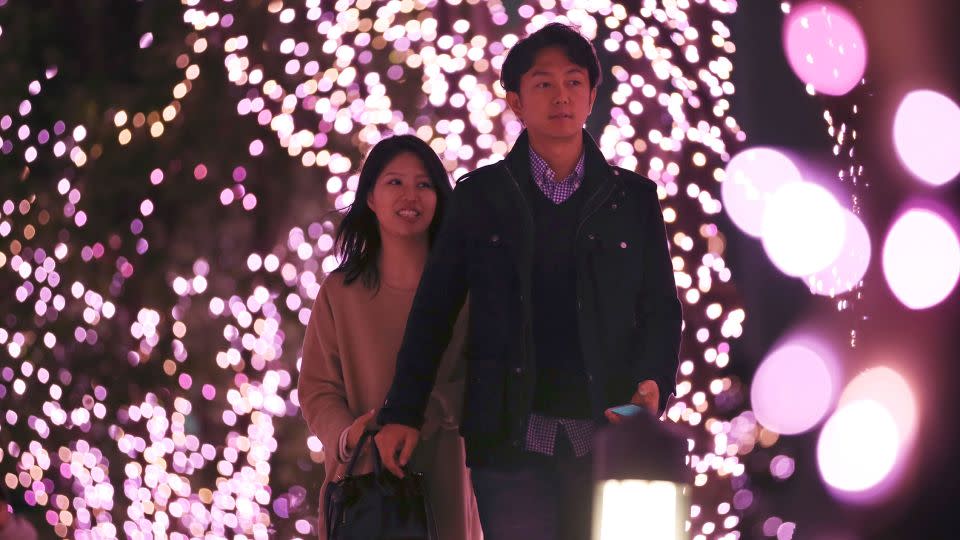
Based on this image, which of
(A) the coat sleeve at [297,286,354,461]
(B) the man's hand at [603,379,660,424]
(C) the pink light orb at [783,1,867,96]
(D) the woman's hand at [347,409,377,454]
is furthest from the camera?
(C) the pink light orb at [783,1,867,96]

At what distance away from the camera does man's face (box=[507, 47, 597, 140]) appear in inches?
74.3

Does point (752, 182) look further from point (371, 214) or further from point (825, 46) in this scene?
point (371, 214)

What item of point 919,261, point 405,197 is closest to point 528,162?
point 405,197

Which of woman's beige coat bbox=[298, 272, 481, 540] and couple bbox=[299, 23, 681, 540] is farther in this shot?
woman's beige coat bbox=[298, 272, 481, 540]

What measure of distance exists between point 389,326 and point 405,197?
280 mm

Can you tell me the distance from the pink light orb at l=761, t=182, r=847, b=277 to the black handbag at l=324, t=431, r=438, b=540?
1.33 meters

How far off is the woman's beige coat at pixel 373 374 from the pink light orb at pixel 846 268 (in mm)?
1222

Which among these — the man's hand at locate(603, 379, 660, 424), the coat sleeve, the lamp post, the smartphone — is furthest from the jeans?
the coat sleeve

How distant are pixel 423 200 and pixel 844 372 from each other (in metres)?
1.47

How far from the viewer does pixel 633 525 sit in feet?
4.65

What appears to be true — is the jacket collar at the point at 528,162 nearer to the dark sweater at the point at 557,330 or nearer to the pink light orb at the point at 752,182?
the dark sweater at the point at 557,330

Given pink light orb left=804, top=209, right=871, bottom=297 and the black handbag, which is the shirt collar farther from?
pink light orb left=804, top=209, right=871, bottom=297

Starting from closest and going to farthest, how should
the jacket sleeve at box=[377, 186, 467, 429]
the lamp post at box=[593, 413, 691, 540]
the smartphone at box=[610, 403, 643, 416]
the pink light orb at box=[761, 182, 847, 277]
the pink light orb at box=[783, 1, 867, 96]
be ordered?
1. the lamp post at box=[593, 413, 691, 540]
2. the smartphone at box=[610, 403, 643, 416]
3. the jacket sleeve at box=[377, 186, 467, 429]
4. the pink light orb at box=[761, 182, 847, 277]
5. the pink light orb at box=[783, 1, 867, 96]

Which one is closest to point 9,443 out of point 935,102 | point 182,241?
point 182,241
